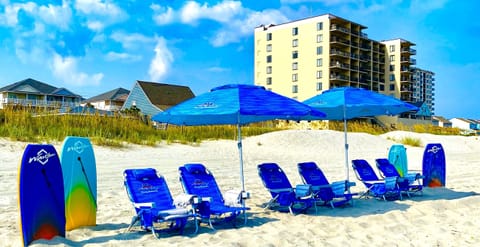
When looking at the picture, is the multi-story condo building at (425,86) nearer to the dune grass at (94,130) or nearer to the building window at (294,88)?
the building window at (294,88)

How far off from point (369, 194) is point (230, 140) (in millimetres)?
12394

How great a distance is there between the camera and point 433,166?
10461 mm

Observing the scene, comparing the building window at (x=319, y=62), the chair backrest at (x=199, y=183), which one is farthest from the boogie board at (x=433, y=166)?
the building window at (x=319, y=62)

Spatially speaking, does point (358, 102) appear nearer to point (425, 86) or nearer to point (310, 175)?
point (310, 175)

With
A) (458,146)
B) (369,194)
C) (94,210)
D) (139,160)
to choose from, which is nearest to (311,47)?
(458,146)

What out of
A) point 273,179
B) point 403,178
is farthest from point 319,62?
point 273,179

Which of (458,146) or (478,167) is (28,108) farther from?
(458,146)

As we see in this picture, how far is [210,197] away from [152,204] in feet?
3.72

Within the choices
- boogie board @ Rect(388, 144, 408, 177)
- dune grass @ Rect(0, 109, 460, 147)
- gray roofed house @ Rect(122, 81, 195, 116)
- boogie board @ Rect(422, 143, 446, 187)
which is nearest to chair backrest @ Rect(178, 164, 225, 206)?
boogie board @ Rect(388, 144, 408, 177)

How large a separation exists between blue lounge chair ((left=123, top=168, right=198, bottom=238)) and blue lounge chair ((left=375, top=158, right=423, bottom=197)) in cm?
470

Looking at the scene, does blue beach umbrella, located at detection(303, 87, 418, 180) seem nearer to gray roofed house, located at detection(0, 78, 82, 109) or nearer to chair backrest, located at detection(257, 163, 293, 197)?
chair backrest, located at detection(257, 163, 293, 197)

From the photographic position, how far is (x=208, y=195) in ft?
22.8

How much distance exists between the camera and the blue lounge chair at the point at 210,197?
6.39 metres

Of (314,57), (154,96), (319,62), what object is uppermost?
(314,57)
